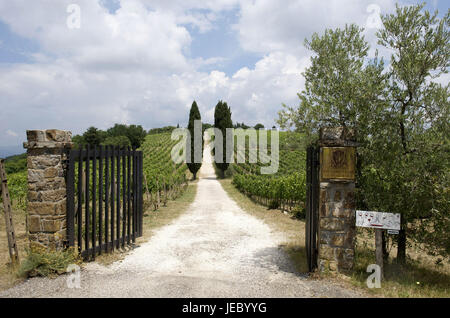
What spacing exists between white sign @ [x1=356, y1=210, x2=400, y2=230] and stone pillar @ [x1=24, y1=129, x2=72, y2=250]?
5.47 metres

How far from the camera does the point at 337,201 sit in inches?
198

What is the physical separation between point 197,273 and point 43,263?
275 cm

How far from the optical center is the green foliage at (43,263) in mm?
4949

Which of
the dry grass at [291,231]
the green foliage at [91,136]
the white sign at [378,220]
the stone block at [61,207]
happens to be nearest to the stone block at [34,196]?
the stone block at [61,207]

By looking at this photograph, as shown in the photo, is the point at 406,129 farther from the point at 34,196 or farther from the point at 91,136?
the point at 91,136

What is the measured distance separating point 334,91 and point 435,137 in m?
2.04

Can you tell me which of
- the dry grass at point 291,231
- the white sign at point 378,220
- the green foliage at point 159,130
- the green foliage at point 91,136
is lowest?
the dry grass at point 291,231

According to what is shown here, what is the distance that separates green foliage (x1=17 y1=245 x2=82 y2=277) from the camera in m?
4.95

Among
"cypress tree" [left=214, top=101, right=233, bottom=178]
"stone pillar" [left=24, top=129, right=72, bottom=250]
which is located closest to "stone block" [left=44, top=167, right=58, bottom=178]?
"stone pillar" [left=24, top=129, right=72, bottom=250]

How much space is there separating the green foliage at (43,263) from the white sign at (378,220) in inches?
209

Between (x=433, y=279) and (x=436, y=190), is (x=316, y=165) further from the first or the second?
(x=433, y=279)

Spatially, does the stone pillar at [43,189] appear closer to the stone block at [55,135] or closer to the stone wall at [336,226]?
the stone block at [55,135]

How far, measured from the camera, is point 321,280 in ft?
16.1
